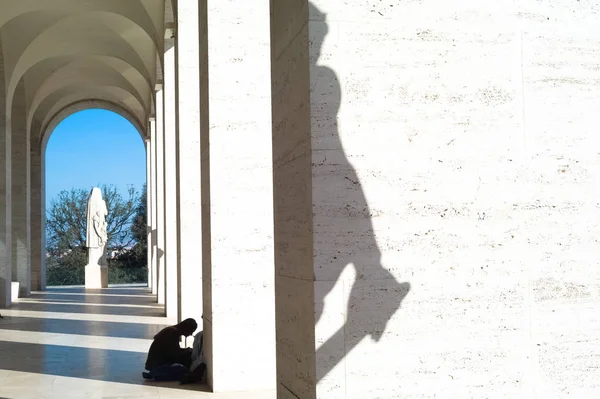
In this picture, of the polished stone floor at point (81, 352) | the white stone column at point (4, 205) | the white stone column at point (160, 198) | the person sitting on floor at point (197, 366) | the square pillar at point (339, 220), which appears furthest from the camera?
the white stone column at point (4, 205)

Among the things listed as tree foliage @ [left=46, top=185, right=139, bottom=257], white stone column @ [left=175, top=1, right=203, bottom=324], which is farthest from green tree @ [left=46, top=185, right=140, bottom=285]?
white stone column @ [left=175, top=1, right=203, bottom=324]

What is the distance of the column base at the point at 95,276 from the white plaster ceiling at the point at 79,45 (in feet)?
21.2

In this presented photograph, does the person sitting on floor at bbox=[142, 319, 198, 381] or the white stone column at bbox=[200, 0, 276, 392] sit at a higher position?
the white stone column at bbox=[200, 0, 276, 392]

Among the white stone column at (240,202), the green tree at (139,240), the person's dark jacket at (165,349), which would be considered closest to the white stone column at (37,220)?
the green tree at (139,240)

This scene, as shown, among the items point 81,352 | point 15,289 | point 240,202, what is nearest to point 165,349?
point 240,202

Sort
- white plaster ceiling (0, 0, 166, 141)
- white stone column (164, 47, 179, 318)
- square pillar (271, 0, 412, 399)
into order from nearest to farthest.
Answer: square pillar (271, 0, 412, 399), white stone column (164, 47, 179, 318), white plaster ceiling (0, 0, 166, 141)

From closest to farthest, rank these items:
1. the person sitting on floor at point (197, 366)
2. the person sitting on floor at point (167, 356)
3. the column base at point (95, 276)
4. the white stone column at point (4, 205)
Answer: the person sitting on floor at point (197, 366) → the person sitting on floor at point (167, 356) → the white stone column at point (4, 205) → the column base at point (95, 276)

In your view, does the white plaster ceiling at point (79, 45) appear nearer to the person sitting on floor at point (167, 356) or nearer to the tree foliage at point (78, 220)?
the person sitting on floor at point (167, 356)

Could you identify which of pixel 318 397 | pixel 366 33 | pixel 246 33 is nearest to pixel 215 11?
pixel 246 33

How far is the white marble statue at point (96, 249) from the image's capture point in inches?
1220

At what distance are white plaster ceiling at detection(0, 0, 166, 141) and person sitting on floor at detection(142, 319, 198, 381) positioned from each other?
8.11m

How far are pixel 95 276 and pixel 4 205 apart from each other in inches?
410

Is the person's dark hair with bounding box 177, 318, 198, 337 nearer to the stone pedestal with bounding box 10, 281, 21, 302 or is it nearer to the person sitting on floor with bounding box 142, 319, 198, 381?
the person sitting on floor with bounding box 142, 319, 198, 381

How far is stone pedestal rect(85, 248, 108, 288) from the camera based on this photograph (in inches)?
1235
